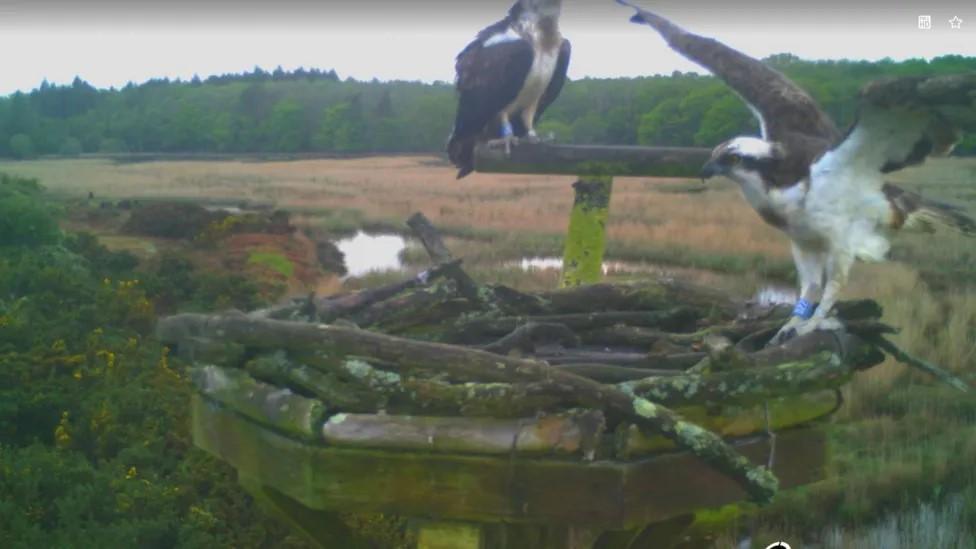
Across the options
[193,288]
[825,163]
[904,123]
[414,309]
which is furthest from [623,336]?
[193,288]

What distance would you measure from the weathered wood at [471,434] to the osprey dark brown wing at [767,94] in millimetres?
1403

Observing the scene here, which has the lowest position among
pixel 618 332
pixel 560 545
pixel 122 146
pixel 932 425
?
pixel 932 425

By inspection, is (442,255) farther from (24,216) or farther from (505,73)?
(24,216)

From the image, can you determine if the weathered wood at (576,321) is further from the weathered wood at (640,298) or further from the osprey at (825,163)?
the osprey at (825,163)

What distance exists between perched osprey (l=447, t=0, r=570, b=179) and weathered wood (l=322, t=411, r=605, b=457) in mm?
2308

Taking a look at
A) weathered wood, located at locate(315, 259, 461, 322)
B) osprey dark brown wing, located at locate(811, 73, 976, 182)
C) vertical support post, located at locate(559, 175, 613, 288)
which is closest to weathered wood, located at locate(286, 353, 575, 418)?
weathered wood, located at locate(315, 259, 461, 322)

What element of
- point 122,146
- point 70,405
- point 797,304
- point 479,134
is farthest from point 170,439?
point 797,304

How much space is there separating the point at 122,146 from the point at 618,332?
13.8 feet

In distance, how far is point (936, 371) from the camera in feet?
7.97

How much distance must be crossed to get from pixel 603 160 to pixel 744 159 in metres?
0.47

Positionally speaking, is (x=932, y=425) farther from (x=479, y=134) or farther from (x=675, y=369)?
(x=675, y=369)

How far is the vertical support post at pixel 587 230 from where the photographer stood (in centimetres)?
382

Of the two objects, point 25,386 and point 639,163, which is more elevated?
point 639,163

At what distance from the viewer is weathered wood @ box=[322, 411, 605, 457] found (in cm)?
204
